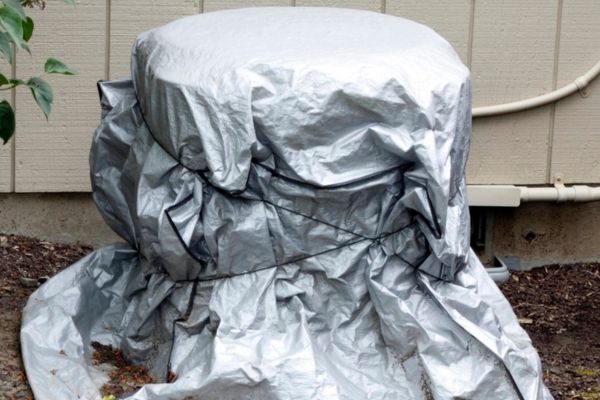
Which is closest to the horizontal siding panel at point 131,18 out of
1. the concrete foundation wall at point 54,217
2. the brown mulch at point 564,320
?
the concrete foundation wall at point 54,217

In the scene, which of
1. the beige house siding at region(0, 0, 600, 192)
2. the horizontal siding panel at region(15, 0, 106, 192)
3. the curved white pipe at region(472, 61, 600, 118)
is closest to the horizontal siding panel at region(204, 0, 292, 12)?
the beige house siding at region(0, 0, 600, 192)

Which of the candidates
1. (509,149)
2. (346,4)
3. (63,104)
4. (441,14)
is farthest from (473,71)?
(63,104)

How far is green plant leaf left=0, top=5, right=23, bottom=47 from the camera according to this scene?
2.19 m

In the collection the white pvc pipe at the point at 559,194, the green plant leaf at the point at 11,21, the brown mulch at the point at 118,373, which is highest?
the green plant leaf at the point at 11,21

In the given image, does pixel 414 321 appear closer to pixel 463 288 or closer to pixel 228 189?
pixel 463 288

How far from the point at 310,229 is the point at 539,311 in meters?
1.44

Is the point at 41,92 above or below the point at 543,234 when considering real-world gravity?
above

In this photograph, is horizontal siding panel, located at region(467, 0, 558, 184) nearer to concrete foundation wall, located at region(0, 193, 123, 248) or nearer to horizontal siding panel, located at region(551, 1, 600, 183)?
horizontal siding panel, located at region(551, 1, 600, 183)

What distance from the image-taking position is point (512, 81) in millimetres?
3986

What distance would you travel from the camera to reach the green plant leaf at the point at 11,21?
219cm

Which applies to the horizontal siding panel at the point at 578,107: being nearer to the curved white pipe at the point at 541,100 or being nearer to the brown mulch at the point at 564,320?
the curved white pipe at the point at 541,100

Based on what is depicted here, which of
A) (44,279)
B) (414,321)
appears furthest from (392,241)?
(44,279)

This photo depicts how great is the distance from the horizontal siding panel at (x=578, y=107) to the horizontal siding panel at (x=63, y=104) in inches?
81.5

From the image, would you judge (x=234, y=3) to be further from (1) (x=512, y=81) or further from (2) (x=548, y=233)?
(2) (x=548, y=233)
